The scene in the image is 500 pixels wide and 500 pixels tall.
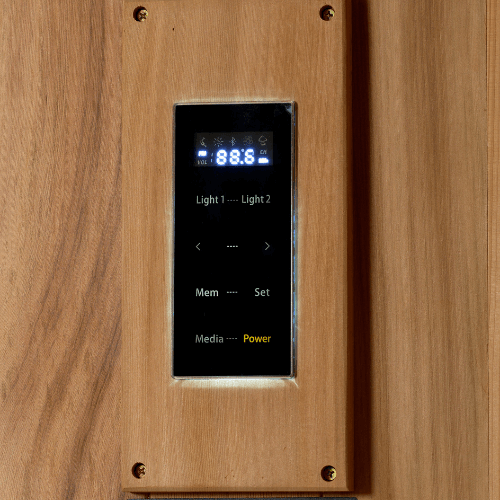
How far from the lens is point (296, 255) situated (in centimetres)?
39

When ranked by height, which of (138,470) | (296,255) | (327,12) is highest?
(327,12)

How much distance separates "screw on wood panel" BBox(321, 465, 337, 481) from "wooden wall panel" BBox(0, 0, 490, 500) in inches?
0.9

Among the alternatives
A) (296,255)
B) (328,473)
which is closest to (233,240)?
(296,255)

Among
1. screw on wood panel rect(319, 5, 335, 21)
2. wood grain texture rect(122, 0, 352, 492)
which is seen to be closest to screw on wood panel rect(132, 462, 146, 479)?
wood grain texture rect(122, 0, 352, 492)

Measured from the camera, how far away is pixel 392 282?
392 millimetres

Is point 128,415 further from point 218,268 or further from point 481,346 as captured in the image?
point 481,346

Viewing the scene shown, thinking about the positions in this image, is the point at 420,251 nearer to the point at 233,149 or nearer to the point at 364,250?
the point at 364,250

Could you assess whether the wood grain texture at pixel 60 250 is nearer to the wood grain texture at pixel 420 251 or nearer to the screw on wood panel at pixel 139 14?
the screw on wood panel at pixel 139 14

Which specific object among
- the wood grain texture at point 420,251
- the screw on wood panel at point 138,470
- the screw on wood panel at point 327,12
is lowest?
the screw on wood panel at point 138,470

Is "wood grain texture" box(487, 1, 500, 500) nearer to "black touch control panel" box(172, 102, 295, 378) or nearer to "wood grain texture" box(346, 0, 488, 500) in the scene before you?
"wood grain texture" box(346, 0, 488, 500)

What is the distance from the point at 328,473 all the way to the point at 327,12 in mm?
334

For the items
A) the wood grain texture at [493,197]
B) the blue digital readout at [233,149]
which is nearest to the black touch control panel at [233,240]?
the blue digital readout at [233,149]

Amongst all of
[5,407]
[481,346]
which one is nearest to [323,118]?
[481,346]

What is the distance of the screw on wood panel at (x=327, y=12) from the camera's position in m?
0.40
